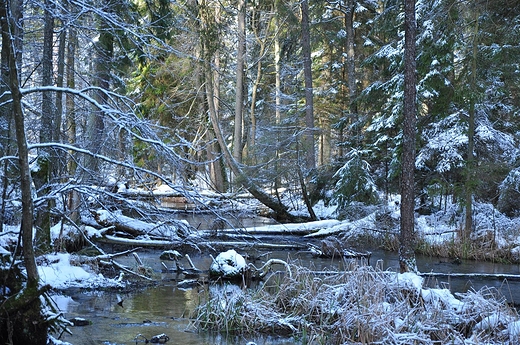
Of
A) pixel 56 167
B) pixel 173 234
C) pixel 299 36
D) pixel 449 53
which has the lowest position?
pixel 173 234

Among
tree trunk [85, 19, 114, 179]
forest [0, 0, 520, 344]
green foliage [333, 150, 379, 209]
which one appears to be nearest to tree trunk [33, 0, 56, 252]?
forest [0, 0, 520, 344]

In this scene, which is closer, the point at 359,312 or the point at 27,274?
the point at 27,274

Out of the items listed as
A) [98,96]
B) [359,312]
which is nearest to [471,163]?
[359,312]

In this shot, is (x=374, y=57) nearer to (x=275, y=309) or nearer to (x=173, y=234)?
(x=173, y=234)

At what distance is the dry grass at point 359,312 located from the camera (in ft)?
23.3

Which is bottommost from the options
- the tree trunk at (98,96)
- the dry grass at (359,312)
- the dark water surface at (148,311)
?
the dark water surface at (148,311)

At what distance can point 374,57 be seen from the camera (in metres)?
20.6

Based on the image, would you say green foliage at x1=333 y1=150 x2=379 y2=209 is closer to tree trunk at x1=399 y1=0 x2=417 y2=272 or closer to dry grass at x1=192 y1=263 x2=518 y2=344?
tree trunk at x1=399 y1=0 x2=417 y2=272

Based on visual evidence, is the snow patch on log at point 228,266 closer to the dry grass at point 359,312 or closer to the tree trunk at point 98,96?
the dry grass at point 359,312

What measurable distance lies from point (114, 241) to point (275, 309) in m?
5.88

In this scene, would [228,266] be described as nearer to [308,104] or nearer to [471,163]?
[471,163]

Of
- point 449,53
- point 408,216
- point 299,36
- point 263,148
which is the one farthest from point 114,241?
point 299,36

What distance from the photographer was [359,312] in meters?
7.50

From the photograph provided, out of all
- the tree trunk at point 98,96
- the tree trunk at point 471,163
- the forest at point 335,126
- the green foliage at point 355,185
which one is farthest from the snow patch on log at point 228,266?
the green foliage at point 355,185
